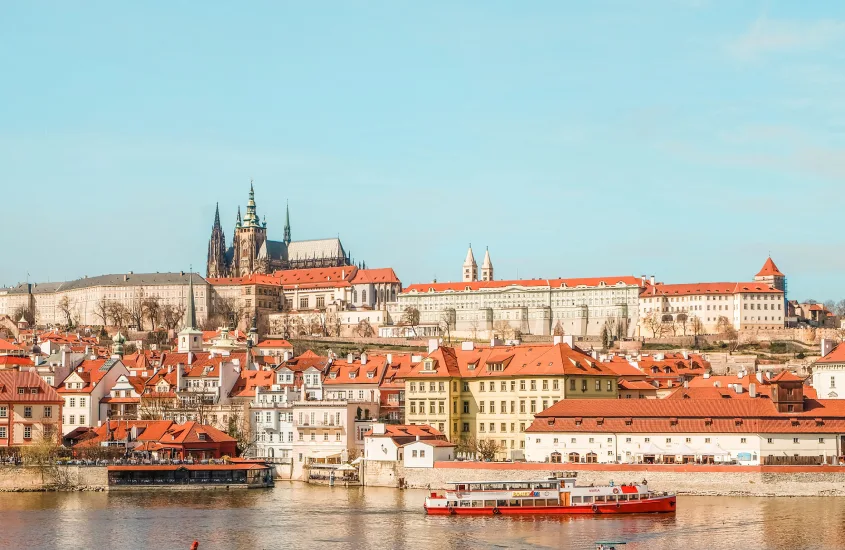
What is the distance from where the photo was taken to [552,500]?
63219 mm

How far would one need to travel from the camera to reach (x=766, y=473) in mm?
66125

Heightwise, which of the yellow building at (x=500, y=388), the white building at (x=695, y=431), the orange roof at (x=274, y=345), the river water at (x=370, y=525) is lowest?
the river water at (x=370, y=525)

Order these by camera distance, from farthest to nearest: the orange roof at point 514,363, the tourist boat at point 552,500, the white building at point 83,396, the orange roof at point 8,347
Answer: the orange roof at point 8,347 → the white building at point 83,396 → the orange roof at point 514,363 → the tourist boat at point 552,500

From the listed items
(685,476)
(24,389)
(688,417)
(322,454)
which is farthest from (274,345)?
(685,476)

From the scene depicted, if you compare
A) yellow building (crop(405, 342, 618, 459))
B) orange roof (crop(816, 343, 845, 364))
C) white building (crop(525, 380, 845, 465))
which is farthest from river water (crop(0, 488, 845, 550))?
orange roof (crop(816, 343, 845, 364))

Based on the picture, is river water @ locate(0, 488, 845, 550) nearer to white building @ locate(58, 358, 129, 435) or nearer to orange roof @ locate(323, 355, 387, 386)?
orange roof @ locate(323, 355, 387, 386)

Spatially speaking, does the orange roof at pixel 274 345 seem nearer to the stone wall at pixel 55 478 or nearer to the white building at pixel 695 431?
the stone wall at pixel 55 478

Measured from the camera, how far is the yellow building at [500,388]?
7906 centimetres

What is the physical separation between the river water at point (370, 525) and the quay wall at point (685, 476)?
0.96 metres

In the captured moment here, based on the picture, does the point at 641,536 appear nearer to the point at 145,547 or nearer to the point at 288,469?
the point at 145,547

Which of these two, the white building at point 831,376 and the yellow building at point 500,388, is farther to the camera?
the white building at point 831,376

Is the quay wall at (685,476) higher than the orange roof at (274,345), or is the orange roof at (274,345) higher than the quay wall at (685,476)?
the orange roof at (274,345)

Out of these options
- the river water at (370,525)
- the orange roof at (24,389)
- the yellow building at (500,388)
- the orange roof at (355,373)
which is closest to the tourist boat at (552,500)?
the river water at (370,525)

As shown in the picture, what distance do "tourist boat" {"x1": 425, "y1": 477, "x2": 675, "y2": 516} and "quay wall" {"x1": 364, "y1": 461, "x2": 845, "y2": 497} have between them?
10.9ft
